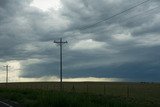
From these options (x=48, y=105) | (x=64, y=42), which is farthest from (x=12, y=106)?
(x=64, y=42)

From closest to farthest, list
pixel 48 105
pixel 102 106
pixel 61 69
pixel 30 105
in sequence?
pixel 102 106
pixel 48 105
pixel 30 105
pixel 61 69

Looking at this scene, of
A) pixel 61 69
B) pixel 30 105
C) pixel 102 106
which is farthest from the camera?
pixel 61 69

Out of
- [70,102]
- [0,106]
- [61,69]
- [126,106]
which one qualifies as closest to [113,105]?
[126,106]

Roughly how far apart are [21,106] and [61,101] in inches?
120

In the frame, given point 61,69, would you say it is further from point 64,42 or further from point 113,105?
point 113,105

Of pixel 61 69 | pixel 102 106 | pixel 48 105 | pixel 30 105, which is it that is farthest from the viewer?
pixel 61 69

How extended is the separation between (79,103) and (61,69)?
33238mm

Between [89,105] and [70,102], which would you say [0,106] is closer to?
[70,102]

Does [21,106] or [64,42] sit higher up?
[64,42]

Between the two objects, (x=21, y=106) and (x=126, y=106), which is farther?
(x=21, y=106)

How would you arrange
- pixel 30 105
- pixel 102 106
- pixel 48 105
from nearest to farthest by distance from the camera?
pixel 102 106, pixel 48 105, pixel 30 105

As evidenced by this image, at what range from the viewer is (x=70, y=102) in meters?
22.9

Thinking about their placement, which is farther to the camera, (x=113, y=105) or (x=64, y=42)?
(x=64, y=42)

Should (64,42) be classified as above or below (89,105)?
above
